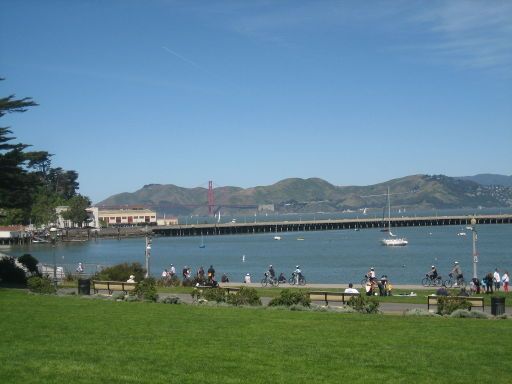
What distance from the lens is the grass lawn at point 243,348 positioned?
9.66 meters

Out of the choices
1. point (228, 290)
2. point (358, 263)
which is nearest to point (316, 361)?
point (228, 290)

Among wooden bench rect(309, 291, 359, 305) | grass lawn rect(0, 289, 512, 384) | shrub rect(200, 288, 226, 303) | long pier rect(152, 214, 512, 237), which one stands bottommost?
long pier rect(152, 214, 512, 237)

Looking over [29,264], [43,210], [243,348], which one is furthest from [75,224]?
[243,348]

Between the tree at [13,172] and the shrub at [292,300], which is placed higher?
the tree at [13,172]

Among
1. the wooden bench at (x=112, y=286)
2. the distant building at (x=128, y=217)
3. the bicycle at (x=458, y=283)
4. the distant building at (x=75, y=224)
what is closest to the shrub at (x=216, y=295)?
the wooden bench at (x=112, y=286)

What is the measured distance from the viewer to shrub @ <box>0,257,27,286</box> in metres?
Result: 31.0

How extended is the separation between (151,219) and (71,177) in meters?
33.4

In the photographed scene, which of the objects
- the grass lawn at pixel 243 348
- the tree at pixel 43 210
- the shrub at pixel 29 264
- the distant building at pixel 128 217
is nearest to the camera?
the grass lawn at pixel 243 348

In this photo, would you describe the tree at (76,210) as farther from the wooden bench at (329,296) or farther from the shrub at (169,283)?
the wooden bench at (329,296)

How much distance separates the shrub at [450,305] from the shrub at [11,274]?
18861mm

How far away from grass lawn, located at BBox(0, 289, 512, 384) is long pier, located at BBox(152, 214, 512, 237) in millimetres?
139583

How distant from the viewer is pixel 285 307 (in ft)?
63.9

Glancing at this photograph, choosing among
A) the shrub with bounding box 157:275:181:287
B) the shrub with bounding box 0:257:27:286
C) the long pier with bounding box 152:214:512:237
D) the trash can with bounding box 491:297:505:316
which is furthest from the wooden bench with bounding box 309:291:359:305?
the long pier with bounding box 152:214:512:237

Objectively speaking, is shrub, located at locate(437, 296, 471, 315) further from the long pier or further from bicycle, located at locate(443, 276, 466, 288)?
the long pier
